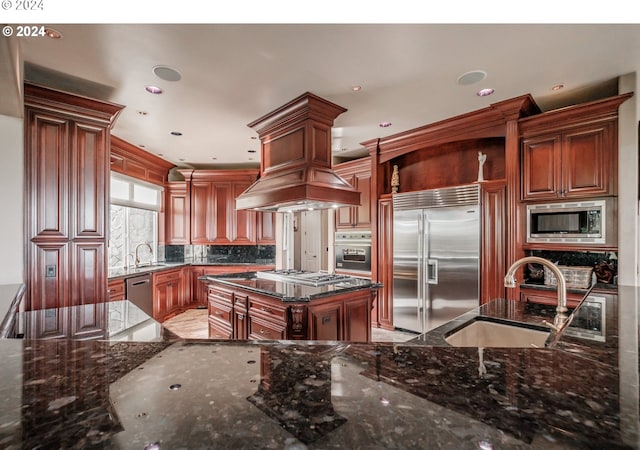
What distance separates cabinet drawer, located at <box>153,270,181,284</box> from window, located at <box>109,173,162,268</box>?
2.13 ft

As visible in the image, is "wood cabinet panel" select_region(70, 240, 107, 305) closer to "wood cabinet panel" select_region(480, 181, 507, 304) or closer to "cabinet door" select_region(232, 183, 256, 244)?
"cabinet door" select_region(232, 183, 256, 244)

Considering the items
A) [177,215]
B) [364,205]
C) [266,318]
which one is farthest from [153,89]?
[177,215]

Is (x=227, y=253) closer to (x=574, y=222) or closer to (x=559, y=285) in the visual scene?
(x=574, y=222)

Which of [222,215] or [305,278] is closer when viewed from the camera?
[305,278]

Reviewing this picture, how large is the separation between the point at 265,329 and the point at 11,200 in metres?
2.23

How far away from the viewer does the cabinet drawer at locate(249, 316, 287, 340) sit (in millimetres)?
2492

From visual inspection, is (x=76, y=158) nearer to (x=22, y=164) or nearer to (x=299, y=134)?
(x=22, y=164)

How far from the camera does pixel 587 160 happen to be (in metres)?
2.93

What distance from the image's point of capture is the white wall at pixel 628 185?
2648 millimetres

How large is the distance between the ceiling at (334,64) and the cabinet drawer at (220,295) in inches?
76.4

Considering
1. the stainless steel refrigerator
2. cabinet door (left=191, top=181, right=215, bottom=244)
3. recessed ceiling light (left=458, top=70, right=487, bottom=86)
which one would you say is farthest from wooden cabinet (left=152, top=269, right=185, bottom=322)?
recessed ceiling light (left=458, top=70, right=487, bottom=86)

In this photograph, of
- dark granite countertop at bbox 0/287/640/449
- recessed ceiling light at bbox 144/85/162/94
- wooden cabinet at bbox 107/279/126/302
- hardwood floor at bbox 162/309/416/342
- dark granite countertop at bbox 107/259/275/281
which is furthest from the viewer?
dark granite countertop at bbox 107/259/275/281

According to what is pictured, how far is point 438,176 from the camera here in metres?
4.47

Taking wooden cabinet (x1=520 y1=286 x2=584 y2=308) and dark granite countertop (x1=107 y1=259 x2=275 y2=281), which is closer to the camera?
wooden cabinet (x1=520 y1=286 x2=584 y2=308)
